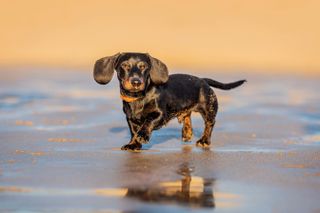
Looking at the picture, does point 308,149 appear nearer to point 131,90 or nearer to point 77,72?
point 131,90

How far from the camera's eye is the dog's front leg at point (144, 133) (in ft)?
30.4

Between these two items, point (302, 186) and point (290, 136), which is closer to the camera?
point (302, 186)

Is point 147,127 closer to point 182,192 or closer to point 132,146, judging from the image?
point 132,146

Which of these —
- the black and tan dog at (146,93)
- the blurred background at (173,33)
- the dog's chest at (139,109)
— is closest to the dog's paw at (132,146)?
the black and tan dog at (146,93)

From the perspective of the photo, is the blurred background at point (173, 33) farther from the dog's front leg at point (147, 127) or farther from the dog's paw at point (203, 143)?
the dog's front leg at point (147, 127)

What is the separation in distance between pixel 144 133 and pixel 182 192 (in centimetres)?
236

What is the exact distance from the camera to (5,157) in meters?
8.73

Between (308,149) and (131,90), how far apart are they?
1.75m

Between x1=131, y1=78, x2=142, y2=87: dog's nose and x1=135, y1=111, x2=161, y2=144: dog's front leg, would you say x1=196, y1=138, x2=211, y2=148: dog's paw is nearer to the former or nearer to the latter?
x1=135, y1=111, x2=161, y2=144: dog's front leg

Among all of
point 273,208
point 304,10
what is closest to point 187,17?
point 304,10

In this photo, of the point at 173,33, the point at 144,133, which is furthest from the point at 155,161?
the point at 173,33

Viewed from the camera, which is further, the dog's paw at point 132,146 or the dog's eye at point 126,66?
the dog's eye at point 126,66

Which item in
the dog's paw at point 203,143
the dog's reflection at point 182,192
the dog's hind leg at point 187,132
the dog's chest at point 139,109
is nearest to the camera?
the dog's reflection at point 182,192

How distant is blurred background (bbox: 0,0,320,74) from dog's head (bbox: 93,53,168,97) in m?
13.1
